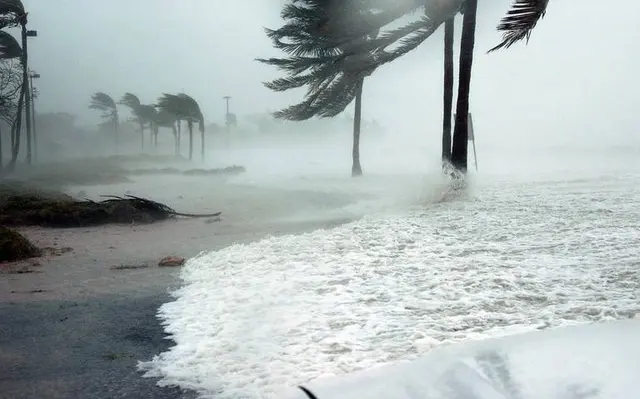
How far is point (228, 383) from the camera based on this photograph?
2820mm

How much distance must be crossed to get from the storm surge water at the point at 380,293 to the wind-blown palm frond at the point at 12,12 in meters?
21.7

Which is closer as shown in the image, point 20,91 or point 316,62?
point 316,62

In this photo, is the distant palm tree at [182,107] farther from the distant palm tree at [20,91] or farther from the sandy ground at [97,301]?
the sandy ground at [97,301]

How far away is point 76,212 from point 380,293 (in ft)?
26.8

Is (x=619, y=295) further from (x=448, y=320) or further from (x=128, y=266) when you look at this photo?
(x=128, y=266)

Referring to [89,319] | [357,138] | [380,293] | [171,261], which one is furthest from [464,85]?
[357,138]

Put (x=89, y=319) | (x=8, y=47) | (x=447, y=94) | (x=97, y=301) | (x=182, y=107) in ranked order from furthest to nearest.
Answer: (x=182, y=107), (x=8, y=47), (x=447, y=94), (x=97, y=301), (x=89, y=319)

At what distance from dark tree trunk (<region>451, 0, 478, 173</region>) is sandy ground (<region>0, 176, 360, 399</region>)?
3.41 m

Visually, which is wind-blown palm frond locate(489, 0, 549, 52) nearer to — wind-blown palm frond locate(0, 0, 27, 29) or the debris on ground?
the debris on ground

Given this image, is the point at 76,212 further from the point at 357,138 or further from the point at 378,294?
the point at 357,138

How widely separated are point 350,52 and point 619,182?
7.33 metres

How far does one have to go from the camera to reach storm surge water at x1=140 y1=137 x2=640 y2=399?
3152 mm

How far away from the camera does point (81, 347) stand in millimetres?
3506

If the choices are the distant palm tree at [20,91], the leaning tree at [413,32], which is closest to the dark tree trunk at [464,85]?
the leaning tree at [413,32]
